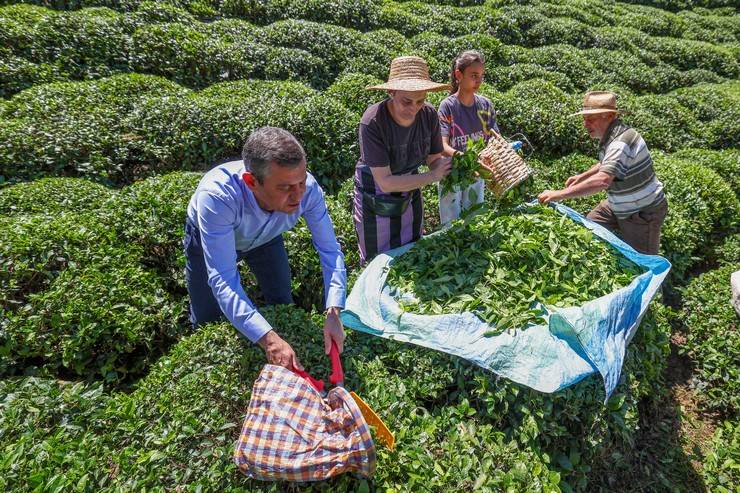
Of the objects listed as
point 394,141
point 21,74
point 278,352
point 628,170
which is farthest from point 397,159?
point 21,74

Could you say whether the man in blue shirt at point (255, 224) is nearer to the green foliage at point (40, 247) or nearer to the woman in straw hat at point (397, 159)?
the woman in straw hat at point (397, 159)

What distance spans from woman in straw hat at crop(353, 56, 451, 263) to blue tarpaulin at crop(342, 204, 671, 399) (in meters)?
0.63

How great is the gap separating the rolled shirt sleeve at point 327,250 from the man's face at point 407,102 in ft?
2.69

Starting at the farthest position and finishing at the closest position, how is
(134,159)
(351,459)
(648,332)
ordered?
A: (134,159), (648,332), (351,459)

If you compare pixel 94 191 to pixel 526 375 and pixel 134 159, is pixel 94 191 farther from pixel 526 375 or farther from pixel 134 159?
pixel 526 375

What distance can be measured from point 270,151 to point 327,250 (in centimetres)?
82

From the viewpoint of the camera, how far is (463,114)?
3.90 m

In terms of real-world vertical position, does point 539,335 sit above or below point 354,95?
below

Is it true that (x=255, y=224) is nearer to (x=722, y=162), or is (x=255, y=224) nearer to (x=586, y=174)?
(x=586, y=174)

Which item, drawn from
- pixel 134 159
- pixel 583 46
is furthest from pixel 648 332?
pixel 583 46

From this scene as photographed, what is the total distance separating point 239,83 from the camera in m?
6.24

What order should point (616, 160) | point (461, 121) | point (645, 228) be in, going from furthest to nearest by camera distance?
point (461, 121)
point (645, 228)
point (616, 160)

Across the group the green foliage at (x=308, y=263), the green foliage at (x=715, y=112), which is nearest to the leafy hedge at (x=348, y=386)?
the green foliage at (x=308, y=263)

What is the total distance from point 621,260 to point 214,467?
3011mm
